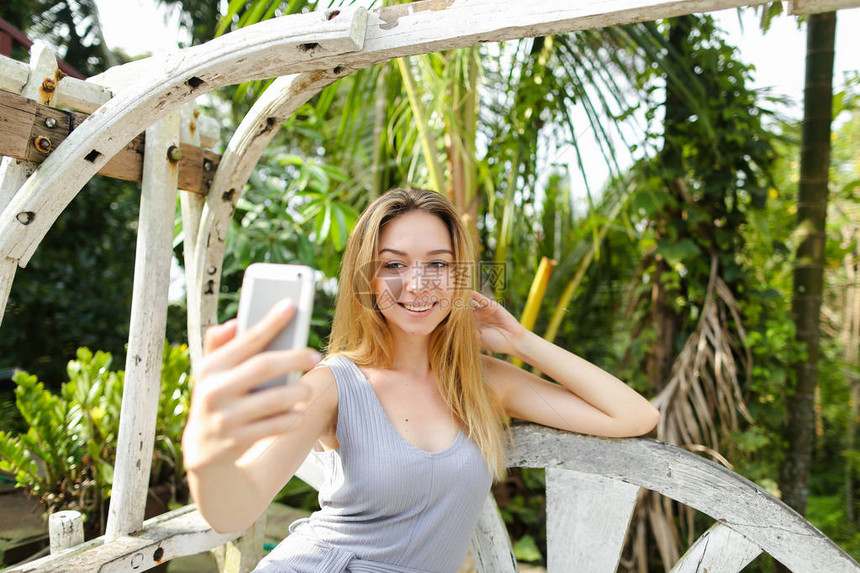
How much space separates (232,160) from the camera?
1589mm

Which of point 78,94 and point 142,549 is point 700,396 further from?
point 78,94

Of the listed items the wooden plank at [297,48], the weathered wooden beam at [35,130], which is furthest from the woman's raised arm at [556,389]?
the weathered wooden beam at [35,130]

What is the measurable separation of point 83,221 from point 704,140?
4.20 metres

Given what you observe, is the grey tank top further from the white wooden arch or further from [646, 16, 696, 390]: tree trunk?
[646, 16, 696, 390]: tree trunk

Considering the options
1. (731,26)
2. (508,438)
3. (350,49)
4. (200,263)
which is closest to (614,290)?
(731,26)

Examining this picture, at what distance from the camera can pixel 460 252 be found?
1.29 m

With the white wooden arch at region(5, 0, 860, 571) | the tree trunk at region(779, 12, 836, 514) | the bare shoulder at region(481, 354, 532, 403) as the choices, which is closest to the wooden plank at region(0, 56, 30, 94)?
the white wooden arch at region(5, 0, 860, 571)

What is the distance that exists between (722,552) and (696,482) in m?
0.16

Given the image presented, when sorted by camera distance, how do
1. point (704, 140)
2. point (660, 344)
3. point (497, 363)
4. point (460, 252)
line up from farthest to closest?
point (660, 344)
point (704, 140)
point (497, 363)
point (460, 252)

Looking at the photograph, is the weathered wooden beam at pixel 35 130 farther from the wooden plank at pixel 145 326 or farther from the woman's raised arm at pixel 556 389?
the woman's raised arm at pixel 556 389

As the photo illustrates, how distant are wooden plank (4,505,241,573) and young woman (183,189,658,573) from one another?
1.22ft

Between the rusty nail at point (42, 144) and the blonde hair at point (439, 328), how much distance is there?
0.64 metres

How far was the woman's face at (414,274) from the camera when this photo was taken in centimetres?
120

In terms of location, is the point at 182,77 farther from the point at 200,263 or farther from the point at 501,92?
the point at 501,92
